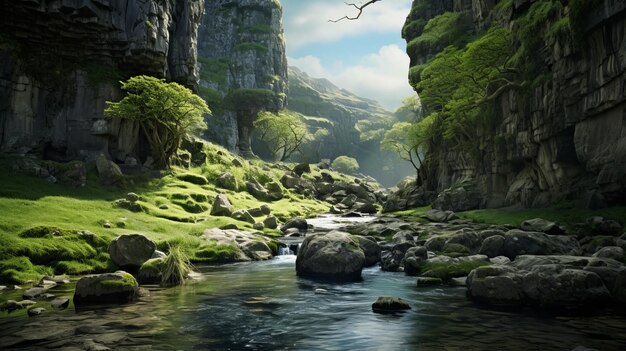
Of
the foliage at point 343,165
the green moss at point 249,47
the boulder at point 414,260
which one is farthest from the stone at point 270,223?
the foliage at point 343,165

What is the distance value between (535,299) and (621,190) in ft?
76.5

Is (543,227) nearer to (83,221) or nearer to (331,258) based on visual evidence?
(331,258)

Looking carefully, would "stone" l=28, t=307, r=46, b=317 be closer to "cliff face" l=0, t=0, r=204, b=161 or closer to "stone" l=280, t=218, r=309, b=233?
"stone" l=280, t=218, r=309, b=233

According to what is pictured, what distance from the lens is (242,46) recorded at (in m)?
153

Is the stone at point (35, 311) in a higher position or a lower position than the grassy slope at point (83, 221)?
lower

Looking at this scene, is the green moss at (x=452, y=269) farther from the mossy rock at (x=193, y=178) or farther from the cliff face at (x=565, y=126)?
the mossy rock at (x=193, y=178)

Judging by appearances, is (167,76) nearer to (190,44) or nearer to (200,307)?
(190,44)

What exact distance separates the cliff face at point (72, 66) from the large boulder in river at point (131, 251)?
35.4m

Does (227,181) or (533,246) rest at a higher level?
(227,181)

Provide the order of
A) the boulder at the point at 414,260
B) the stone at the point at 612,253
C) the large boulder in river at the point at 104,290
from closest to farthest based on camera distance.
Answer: the large boulder in river at the point at 104,290
the stone at the point at 612,253
the boulder at the point at 414,260

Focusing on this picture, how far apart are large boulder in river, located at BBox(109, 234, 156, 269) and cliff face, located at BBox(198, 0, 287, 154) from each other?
4698 inches

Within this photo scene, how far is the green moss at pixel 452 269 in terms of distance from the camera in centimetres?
2128

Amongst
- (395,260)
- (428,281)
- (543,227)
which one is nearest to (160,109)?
(395,260)

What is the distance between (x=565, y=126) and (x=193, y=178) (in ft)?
160
